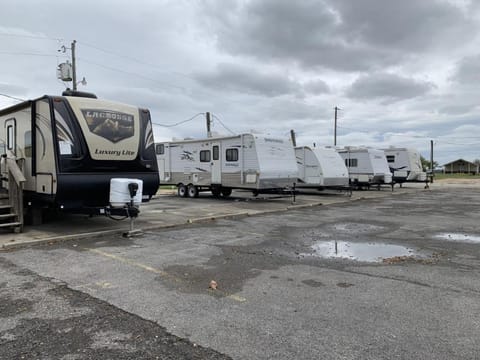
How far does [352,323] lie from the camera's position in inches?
154

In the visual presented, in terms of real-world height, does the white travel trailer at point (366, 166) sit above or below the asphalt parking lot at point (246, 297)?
above

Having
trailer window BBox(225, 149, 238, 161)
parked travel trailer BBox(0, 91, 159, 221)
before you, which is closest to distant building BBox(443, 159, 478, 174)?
trailer window BBox(225, 149, 238, 161)

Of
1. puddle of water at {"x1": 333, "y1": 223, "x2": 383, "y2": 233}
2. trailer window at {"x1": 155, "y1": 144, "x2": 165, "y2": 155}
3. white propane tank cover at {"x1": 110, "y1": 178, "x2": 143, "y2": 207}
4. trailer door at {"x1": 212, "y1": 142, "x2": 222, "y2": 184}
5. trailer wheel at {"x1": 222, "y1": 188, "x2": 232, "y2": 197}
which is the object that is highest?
trailer window at {"x1": 155, "y1": 144, "x2": 165, "y2": 155}

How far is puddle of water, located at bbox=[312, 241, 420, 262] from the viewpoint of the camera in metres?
6.85

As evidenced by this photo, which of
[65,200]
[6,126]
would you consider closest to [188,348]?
A: [65,200]

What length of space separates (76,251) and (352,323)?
511 cm

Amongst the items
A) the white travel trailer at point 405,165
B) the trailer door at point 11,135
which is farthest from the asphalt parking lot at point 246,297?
the white travel trailer at point 405,165

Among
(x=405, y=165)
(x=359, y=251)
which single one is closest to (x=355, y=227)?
(x=359, y=251)

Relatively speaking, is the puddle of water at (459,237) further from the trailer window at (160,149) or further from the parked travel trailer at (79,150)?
the trailer window at (160,149)

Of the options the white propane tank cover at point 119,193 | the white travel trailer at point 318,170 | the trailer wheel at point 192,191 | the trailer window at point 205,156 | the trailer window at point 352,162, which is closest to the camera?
the white propane tank cover at point 119,193

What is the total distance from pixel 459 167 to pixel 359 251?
105m

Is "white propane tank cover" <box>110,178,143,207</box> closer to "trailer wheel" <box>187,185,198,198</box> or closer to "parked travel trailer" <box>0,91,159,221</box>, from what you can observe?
"parked travel trailer" <box>0,91,159,221</box>

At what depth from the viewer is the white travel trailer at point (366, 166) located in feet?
83.6

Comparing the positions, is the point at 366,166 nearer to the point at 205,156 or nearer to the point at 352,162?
the point at 352,162
